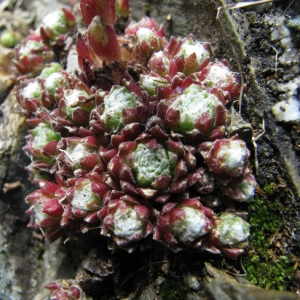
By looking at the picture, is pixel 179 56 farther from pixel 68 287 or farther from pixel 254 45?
pixel 68 287

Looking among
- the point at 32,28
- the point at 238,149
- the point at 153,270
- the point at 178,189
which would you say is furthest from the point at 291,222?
the point at 32,28

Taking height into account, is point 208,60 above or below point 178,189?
above

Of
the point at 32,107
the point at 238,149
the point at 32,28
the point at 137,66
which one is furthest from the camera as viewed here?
the point at 32,28

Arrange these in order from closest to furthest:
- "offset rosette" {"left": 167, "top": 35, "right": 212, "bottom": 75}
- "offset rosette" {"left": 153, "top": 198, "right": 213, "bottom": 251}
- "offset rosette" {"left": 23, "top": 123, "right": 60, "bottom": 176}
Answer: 1. "offset rosette" {"left": 153, "top": 198, "right": 213, "bottom": 251}
2. "offset rosette" {"left": 167, "top": 35, "right": 212, "bottom": 75}
3. "offset rosette" {"left": 23, "top": 123, "right": 60, "bottom": 176}

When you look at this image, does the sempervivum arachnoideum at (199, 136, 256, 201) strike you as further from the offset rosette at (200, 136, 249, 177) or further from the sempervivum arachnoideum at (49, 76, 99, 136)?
the sempervivum arachnoideum at (49, 76, 99, 136)

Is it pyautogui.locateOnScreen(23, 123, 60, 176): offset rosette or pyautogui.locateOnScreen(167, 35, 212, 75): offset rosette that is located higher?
pyautogui.locateOnScreen(167, 35, 212, 75): offset rosette

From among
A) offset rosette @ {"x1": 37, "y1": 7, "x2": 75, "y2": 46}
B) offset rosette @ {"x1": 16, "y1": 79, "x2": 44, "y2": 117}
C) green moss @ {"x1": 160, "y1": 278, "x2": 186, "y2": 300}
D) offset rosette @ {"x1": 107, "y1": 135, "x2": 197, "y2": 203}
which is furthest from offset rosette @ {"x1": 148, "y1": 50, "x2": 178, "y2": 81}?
green moss @ {"x1": 160, "y1": 278, "x2": 186, "y2": 300}

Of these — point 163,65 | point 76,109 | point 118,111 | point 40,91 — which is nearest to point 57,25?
point 40,91

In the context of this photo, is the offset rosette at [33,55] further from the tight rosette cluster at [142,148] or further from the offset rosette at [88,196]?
the offset rosette at [88,196]
